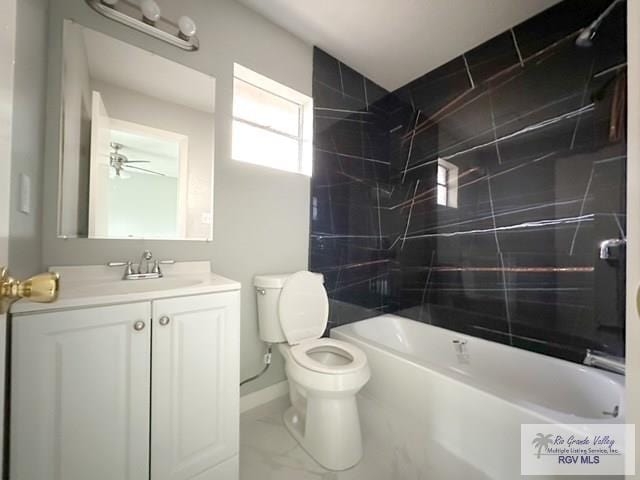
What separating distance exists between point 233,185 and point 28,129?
86cm

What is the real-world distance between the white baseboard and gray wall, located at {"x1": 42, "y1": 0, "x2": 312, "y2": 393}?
0.15 ft

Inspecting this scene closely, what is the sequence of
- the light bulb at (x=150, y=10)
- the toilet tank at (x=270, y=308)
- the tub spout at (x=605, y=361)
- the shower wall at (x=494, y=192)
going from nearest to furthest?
the light bulb at (x=150, y=10) < the tub spout at (x=605, y=361) < the shower wall at (x=494, y=192) < the toilet tank at (x=270, y=308)

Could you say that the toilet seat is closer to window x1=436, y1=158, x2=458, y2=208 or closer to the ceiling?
window x1=436, y1=158, x2=458, y2=208

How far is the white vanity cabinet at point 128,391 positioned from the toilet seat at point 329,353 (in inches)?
15.7

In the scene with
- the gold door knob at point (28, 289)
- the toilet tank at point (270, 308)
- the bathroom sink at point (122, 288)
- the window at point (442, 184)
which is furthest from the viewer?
the window at point (442, 184)

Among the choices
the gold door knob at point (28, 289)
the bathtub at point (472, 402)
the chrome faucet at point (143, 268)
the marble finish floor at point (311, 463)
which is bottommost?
the marble finish floor at point (311, 463)

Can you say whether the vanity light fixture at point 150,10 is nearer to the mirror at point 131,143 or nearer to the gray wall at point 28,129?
the mirror at point 131,143

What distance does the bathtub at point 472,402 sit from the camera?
3.69ft

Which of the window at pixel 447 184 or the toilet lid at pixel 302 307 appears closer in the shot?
the toilet lid at pixel 302 307

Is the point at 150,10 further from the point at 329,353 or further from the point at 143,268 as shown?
the point at 329,353

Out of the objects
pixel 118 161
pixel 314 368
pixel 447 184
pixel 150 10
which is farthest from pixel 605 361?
pixel 150 10

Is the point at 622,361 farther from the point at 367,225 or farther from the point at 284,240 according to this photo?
the point at 284,240

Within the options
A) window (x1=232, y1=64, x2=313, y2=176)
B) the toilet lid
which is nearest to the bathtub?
the toilet lid

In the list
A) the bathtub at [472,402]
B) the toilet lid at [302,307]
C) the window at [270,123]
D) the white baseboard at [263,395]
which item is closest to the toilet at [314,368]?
the toilet lid at [302,307]
